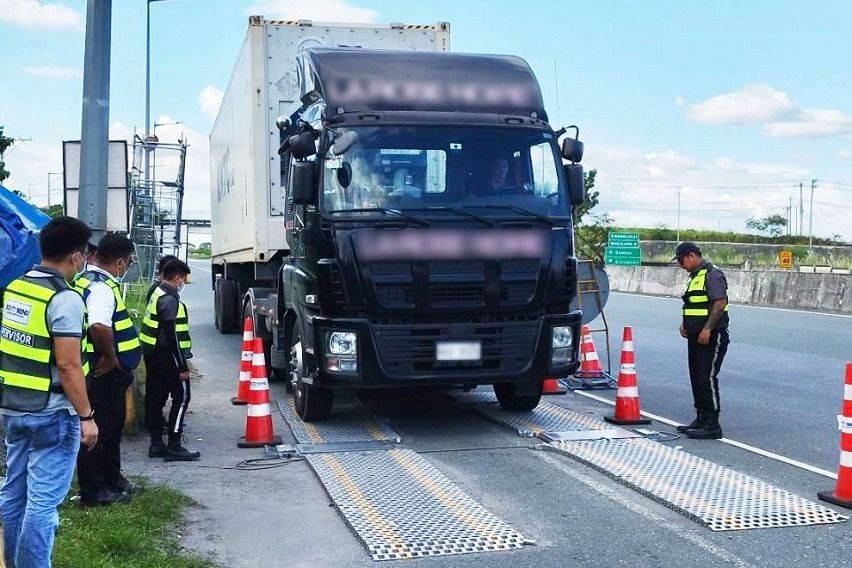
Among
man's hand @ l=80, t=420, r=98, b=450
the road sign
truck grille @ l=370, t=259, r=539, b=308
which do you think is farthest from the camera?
the road sign

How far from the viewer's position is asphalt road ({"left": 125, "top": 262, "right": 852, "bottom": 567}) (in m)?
5.28

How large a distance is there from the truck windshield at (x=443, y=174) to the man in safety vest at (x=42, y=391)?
3744 millimetres

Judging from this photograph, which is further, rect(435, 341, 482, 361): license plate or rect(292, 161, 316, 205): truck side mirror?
rect(292, 161, 316, 205): truck side mirror

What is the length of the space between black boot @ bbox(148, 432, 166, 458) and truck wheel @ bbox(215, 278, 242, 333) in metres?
8.91

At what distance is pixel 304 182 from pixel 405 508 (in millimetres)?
3080

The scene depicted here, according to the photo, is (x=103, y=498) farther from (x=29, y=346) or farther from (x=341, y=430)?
(x=341, y=430)

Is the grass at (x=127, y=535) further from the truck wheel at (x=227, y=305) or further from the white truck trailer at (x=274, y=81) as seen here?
the truck wheel at (x=227, y=305)

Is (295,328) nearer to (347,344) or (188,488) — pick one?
(347,344)

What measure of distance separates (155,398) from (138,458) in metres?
0.54

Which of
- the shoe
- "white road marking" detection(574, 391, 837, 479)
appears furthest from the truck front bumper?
the shoe

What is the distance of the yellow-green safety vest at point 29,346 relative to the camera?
4227 millimetres

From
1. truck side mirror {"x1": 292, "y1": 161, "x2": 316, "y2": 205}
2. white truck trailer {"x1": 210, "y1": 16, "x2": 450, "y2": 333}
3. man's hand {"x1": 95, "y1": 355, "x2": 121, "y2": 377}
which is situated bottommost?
man's hand {"x1": 95, "y1": 355, "x2": 121, "y2": 377}

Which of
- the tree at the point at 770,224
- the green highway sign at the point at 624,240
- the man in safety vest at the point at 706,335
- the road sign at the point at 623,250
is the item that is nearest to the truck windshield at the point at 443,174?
the man in safety vest at the point at 706,335

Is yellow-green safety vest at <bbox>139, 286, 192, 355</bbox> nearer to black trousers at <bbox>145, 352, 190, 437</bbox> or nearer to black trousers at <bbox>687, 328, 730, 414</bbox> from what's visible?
black trousers at <bbox>145, 352, 190, 437</bbox>
